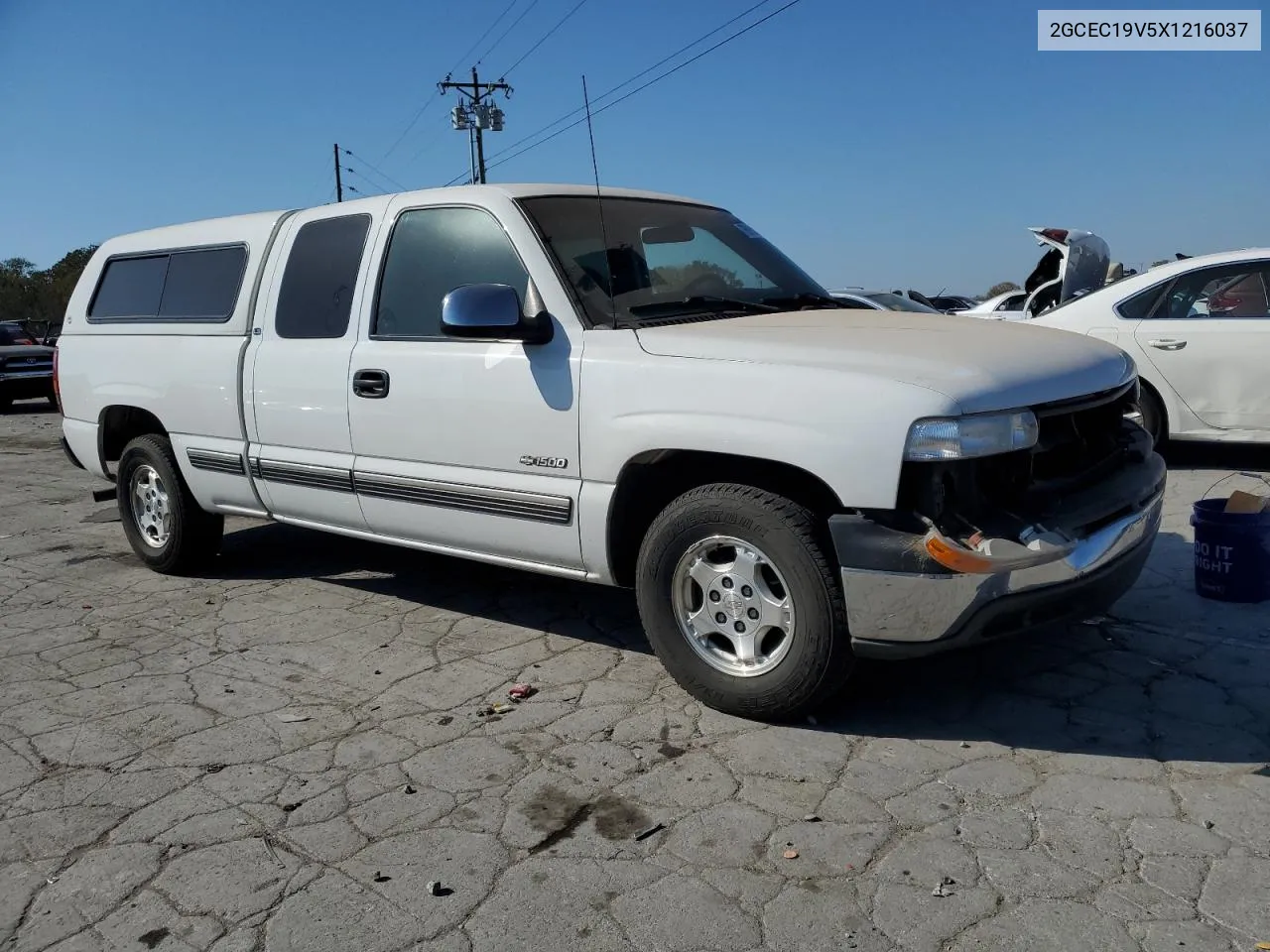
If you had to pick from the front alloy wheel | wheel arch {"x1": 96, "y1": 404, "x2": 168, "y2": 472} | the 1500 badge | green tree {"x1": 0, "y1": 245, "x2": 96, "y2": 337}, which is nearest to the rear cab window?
the 1500 badge

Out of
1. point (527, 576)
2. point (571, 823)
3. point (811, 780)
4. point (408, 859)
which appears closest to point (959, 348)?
point (811, 780)

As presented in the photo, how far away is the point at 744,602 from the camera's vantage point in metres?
3.64

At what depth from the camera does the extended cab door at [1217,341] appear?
7.29m

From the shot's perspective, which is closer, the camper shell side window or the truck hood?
the truck hood

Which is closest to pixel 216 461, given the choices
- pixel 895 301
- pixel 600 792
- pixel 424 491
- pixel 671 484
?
pixel 424 491

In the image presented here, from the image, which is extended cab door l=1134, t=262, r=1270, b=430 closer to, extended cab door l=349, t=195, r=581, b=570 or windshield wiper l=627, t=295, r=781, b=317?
windshield wiper l=627, t=295, r=781, b=317

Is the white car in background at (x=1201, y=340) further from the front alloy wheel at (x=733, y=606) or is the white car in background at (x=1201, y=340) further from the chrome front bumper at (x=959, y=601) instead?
the front alloy wheel at (x=733, y=606)

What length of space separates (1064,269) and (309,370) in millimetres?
7259

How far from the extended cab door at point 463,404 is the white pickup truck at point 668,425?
12 mm

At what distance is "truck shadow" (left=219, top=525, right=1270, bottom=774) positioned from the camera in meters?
3.56

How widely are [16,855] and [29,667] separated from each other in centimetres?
186

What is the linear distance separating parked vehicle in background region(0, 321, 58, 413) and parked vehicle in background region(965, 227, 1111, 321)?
16.1m

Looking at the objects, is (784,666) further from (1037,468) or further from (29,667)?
(29,667)

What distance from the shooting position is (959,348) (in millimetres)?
3592
